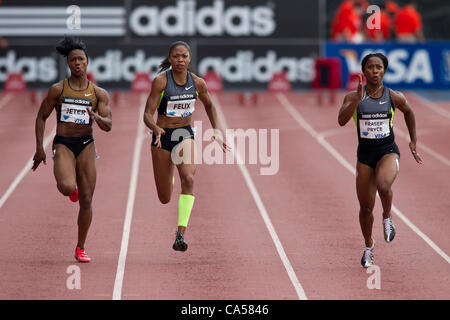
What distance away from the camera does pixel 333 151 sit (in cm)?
2183

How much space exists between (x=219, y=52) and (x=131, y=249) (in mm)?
20198

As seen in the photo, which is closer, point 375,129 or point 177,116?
point 375,129

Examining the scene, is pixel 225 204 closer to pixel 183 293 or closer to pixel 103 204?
pixel 103 204

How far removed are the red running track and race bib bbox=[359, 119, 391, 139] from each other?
1355mm

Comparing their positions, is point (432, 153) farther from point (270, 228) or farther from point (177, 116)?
point (177, 116)

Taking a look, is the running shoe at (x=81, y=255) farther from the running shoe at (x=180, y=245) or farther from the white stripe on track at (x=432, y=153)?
the white stripe on track at (x=432, y=153)

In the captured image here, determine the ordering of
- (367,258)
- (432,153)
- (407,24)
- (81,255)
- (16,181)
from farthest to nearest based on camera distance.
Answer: (407,24) → (432,153) → (16,181) → (81,255) → (367,258)

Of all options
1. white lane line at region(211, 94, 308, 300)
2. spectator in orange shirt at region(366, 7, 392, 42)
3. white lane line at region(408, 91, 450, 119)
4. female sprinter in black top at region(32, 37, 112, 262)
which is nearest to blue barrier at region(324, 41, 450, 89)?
white lane line at region(408, 91, 450, 119)

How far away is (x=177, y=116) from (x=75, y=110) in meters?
1.03

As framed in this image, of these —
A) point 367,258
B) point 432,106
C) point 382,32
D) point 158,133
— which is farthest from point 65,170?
point 382,32

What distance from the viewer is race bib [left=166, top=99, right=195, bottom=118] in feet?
36.0

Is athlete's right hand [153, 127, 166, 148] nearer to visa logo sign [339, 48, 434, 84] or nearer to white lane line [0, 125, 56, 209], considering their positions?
white lane line [0, 125, 56, 209]

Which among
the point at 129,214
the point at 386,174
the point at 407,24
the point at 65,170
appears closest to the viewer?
the point at 386,174

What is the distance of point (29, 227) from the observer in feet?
44.8
